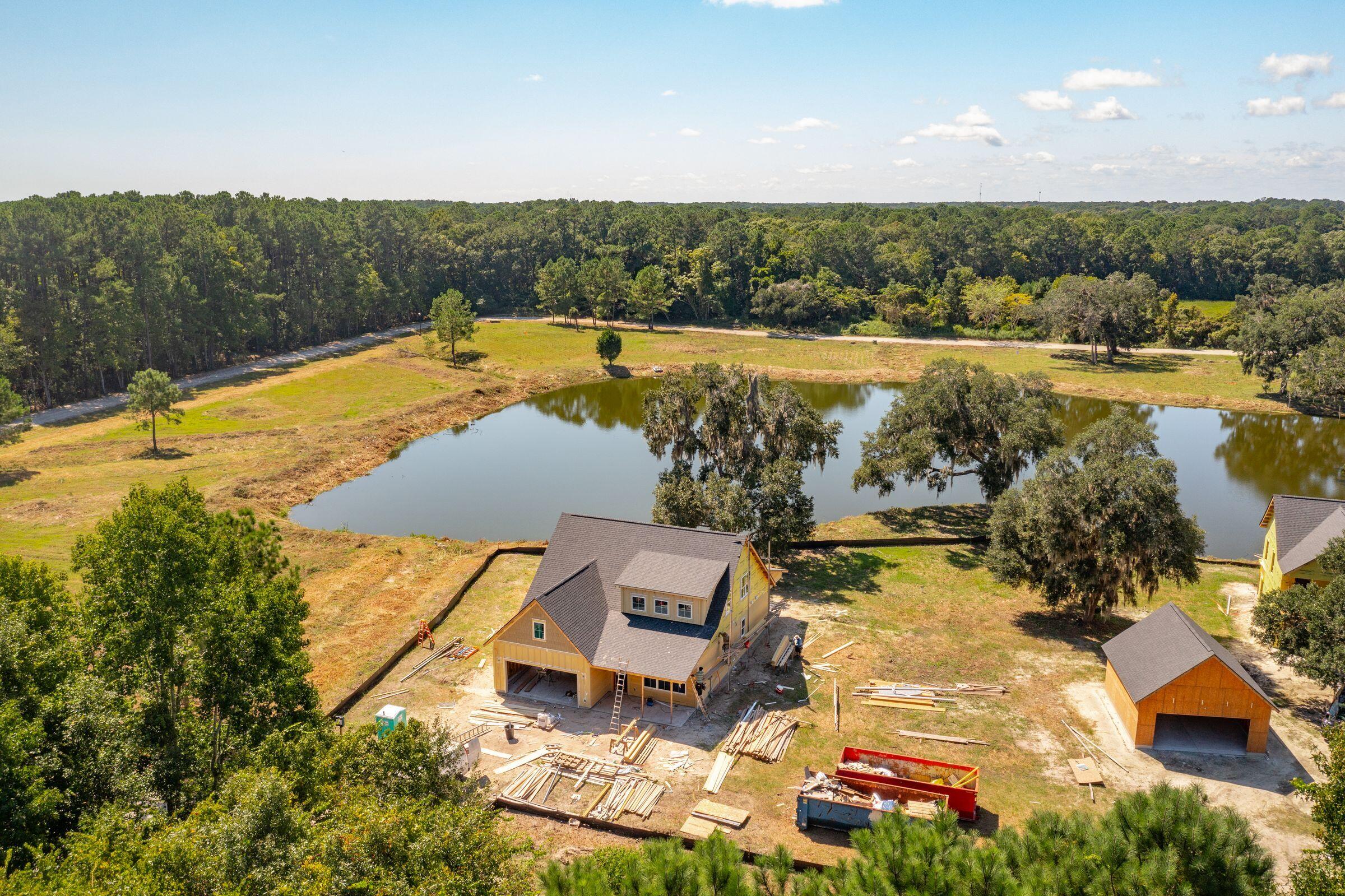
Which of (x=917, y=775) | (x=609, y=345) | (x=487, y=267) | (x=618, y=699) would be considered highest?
(x=487, y=267)

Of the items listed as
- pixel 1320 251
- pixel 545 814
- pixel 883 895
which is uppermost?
pixel 1320 251

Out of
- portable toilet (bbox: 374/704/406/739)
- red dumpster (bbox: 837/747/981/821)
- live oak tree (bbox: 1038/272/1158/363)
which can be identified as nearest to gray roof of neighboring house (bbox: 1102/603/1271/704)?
red dumpster (bbox: 837/747/981/821)

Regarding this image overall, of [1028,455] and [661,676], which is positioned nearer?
[661,676]

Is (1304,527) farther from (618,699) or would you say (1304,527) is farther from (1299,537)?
(618,699)

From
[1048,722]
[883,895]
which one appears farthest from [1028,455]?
[883,895]

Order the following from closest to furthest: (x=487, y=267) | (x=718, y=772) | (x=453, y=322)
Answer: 1. (x=718, y=772)
2. (x=453, y=322)
3. (x=487, y=267)

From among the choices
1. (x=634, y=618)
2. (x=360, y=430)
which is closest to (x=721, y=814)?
(x=634, y=618)

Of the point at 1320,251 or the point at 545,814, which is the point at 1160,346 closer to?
the point at 1320,251
